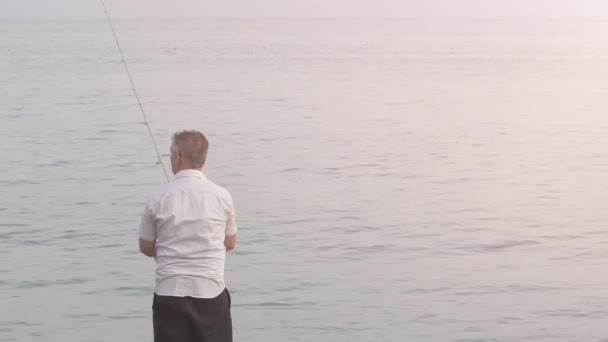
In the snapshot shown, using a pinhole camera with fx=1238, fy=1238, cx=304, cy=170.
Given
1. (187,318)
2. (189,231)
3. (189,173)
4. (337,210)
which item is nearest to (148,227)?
(189,231)

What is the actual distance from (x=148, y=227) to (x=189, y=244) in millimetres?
170

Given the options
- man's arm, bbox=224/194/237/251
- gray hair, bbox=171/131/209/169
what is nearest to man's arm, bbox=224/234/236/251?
man's arm, bbox=224/194/237/251

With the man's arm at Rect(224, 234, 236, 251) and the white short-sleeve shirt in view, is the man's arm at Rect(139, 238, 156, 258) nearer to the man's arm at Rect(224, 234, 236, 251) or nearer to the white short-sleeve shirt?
the white short-sleeve shirt

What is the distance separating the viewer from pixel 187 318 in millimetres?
4773

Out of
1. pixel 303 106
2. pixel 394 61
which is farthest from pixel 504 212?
pixel 394 61

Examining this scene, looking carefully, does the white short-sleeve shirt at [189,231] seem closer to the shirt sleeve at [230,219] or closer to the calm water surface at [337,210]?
the shirt sleeve at [230,219]

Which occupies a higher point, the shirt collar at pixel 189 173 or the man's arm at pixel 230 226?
the shirt collar at pixel 189 173

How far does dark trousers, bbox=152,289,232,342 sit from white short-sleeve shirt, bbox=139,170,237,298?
3 centimetres

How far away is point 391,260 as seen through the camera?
37.6 ft

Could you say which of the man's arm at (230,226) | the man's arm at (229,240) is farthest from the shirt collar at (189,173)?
the man's arm at (229,240)

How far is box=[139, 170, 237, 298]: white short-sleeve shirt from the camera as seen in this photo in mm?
4680

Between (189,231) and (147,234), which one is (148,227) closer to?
(147,234)

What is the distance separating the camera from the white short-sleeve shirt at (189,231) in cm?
468

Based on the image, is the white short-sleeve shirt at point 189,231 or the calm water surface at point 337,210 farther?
the calm water surface at point 337,210
